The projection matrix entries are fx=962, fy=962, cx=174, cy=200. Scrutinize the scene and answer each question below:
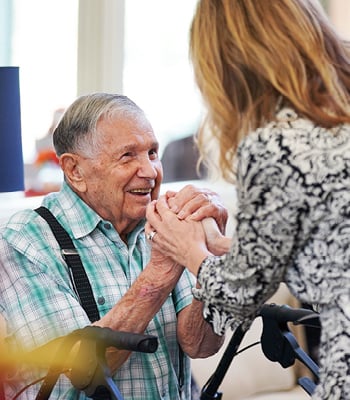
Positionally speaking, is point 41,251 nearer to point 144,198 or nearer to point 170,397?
point 144,198

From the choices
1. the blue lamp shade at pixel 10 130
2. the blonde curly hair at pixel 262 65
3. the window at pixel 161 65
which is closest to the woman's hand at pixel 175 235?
the blonde curly hair at pixel 262 65

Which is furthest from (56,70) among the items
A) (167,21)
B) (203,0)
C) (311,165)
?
(311,165)

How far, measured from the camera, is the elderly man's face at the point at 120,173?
8.24 feet

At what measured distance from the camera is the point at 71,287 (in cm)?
238

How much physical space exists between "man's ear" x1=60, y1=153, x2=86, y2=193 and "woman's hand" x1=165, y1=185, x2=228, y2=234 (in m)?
0.27

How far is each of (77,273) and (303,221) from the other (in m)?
0.81

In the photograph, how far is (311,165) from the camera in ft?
5.67

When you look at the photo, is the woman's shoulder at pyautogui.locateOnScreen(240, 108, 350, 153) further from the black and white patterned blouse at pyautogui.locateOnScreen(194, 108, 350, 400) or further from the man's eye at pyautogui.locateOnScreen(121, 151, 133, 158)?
the man's eye at pyautogui.locateOnScreen(121, 151, 133, 158)

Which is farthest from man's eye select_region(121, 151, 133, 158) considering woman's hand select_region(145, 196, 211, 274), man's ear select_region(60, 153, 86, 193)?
woman's hand select_region(145, 196, 211, 274)

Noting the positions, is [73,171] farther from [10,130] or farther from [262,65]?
[262,65]

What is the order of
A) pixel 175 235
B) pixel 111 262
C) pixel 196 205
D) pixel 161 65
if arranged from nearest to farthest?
1. pixel 175 235
2. pixel 196 205
3. pixel 111 262
4. pixel 161 65

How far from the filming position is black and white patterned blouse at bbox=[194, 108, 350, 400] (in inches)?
68.1

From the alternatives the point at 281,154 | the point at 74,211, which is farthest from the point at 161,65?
the point at 281,154

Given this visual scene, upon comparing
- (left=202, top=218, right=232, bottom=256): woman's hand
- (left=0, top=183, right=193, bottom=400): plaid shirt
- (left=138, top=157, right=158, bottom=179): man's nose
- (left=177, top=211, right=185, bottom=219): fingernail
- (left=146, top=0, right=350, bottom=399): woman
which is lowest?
(left=0, top=183, right=193, bottom=400): plaid shirt
